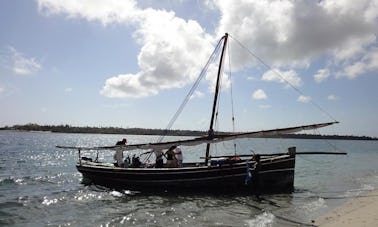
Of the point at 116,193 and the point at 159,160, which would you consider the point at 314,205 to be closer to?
the point at 159,160

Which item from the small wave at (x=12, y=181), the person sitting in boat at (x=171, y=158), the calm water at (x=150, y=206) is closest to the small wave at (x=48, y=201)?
the calm water at (x=150, y=206)

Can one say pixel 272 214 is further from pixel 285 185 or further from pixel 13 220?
pixel 13 220

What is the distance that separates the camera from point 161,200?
1936 centimetres

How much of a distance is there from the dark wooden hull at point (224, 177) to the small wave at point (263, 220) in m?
4.38

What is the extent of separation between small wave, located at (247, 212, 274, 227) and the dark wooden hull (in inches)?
172

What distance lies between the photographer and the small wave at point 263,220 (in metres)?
14.3

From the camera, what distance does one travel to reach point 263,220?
14961mm

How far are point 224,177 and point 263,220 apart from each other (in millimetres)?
6104

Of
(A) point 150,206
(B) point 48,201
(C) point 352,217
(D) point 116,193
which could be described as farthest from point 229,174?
(B) point 48,201

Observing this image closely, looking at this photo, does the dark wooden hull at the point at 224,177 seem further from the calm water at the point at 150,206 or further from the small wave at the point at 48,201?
the small wave at the point at 48,201

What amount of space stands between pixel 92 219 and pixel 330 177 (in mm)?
22004

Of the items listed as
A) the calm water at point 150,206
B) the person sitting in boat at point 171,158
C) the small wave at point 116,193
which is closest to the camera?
A: the calm water at point 150,206

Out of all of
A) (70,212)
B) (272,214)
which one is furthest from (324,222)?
(70,212)

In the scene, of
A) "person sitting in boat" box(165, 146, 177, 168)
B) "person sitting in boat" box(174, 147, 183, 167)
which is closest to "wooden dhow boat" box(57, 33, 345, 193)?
"person sitting in boat" box(165, 146, 177, 168)
